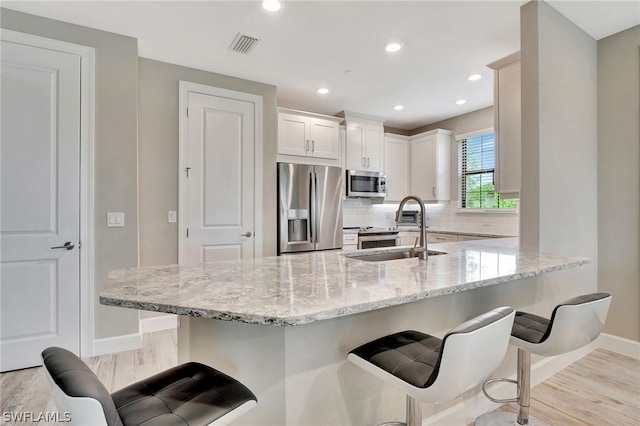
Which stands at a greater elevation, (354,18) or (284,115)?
(354,18)

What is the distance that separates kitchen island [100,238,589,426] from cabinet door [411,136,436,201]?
3496mm

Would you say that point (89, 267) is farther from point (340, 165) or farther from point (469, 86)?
point (469, 86)

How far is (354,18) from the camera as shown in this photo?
2.39 m

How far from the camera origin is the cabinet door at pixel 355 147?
4633mm

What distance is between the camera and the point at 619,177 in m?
2.62

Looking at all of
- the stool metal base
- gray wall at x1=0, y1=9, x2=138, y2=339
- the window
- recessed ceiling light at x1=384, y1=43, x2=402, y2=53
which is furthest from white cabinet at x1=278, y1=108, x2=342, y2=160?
the stool metal base

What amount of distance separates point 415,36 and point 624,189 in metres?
2.12

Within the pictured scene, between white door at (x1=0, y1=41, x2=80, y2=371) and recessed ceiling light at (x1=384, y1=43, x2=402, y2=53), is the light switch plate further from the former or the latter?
recessed ceiling light at (x1=384, y1=43, x2=402, y2=53)

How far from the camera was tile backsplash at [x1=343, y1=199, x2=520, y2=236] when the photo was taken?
4371 millimetres

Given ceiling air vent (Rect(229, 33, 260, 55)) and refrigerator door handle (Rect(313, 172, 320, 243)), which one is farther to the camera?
refrigerator door handle (Rect(313, 172, 320, 243))

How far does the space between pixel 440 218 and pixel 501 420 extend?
379 centimetres

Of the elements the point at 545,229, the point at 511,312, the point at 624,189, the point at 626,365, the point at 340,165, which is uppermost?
the point at 340,165

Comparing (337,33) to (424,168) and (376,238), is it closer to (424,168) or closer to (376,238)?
(376,238)

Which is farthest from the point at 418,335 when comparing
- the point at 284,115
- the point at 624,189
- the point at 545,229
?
the point at 284,115
